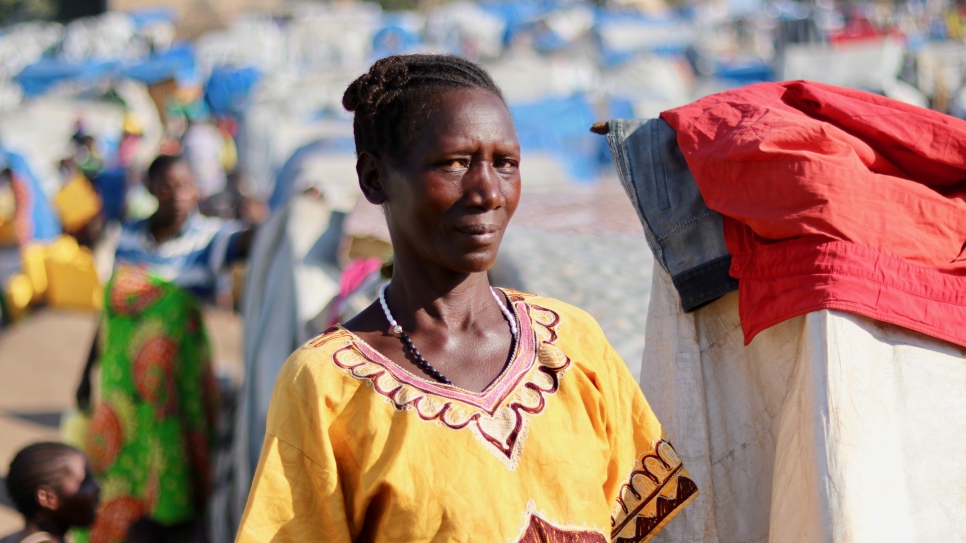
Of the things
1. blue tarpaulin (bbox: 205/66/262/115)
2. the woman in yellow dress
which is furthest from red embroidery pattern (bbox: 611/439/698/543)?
blue tarpaulin (bbox: 205/66/262/115)

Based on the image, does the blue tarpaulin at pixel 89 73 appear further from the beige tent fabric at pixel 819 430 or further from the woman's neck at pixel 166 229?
the beige tent fabric at pixel 819 430

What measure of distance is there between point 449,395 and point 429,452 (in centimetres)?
10

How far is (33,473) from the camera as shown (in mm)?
2744

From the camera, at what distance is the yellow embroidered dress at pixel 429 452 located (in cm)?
131

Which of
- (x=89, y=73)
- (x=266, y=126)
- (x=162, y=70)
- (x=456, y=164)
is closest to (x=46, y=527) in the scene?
(x=456, y=164)

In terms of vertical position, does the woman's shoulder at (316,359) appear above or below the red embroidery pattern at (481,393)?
above

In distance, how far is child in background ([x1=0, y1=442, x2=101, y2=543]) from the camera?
2.73 m

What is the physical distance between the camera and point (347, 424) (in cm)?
135

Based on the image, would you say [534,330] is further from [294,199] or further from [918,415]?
[294,199]

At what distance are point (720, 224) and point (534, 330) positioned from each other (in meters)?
0.43

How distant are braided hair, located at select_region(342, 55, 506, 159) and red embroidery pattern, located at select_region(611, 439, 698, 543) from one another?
2.06 feet

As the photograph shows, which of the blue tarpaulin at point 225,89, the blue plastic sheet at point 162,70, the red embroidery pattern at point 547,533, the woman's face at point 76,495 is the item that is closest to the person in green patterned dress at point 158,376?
the woman's face at point 76,495

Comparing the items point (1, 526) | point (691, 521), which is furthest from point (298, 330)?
point (1, 526)

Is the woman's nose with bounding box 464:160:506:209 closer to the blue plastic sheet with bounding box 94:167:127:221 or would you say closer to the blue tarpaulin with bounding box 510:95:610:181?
the blue tarpaulin with bounding box 510:95:610:181
